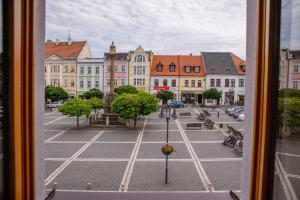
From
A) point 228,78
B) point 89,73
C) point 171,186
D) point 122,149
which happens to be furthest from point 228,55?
point 171,186

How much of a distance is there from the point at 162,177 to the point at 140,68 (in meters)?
15.0

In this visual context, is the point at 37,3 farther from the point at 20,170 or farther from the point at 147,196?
the point at 147,196

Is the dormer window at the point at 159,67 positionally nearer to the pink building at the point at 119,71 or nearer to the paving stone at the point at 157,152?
the pink building at the point at 119,71

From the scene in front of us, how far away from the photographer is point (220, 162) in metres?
6.30

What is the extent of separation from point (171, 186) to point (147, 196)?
243 centimetres

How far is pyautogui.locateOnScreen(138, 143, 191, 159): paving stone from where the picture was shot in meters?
6.76

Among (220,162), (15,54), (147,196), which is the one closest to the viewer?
(15,54)

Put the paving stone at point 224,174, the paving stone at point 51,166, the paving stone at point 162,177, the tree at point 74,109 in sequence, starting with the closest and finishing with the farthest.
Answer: the paving stone at point 162,177
the paving stone at point 224,174
the paving stone at point 51,166
the tree at point 74,109

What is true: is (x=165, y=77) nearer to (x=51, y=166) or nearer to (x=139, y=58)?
(x=139, y=58)

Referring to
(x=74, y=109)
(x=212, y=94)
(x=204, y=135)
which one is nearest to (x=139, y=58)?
(x=212, y=94)

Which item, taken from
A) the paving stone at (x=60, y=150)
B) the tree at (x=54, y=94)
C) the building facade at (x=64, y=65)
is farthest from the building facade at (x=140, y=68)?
the paving stone at (x=60, y=150)

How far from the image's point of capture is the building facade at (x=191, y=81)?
64.9ft

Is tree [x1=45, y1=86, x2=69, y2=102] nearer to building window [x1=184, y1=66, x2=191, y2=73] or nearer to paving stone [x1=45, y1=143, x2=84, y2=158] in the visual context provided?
building window [x1=184, y1=66, x2=191, y2=73]

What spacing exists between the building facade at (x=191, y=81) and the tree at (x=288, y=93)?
60.3ft
